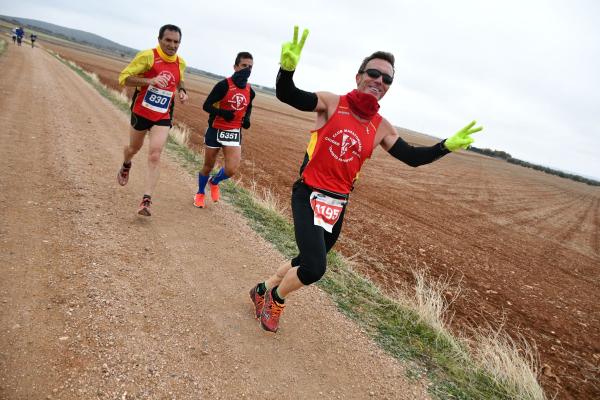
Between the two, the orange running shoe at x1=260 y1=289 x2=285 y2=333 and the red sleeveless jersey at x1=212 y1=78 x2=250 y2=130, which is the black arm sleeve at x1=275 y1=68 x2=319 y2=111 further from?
the red sleeveless jersey at x1=212 y1=78 x2=250 y2=130

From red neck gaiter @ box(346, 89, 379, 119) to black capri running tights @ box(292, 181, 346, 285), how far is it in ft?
2.44

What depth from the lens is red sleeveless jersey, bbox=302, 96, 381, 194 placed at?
2.96 m

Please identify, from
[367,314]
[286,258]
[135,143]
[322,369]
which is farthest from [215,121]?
[322,369]

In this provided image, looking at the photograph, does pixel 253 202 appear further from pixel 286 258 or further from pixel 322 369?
pixel 322 369

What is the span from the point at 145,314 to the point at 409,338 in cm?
258

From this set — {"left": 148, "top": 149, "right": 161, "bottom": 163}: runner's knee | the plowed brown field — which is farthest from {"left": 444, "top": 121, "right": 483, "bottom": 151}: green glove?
{"left": 148, "top": 149, "right": 161, "bottom": 163}: runner's knee

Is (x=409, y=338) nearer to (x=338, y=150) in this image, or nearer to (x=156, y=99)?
(x=338, y=150)

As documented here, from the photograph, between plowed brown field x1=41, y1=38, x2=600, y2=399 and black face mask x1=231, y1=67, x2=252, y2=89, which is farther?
plowed brown field x1=41, y1=38, x2=600, y2=399

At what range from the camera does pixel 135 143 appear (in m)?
5.36

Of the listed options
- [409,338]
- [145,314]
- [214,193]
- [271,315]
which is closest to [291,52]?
[271,315]

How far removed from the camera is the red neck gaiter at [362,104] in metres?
2.95

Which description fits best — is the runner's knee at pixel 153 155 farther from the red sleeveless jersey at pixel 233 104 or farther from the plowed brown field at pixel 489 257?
the plowed brown field at pixel 489 257

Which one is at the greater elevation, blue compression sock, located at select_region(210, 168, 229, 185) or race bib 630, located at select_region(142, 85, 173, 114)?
race bib 630, located at select_region(142, 85, 173, 114)

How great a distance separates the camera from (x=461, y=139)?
3443 millimetres
